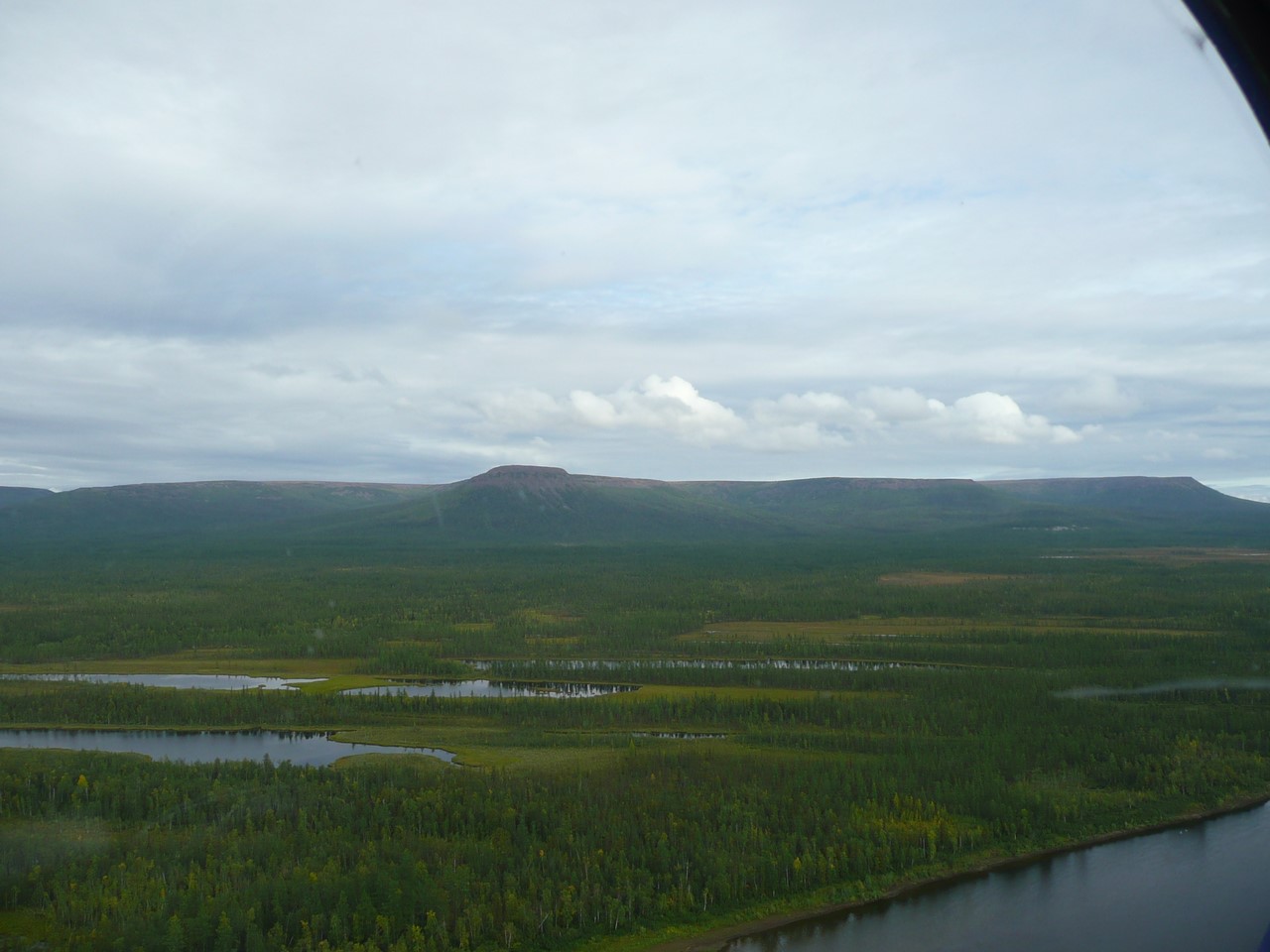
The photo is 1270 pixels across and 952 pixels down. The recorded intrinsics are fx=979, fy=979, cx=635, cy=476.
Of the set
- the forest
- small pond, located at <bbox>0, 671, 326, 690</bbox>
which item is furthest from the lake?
small pond, located at <bbox>0, 671, 326, 690</bbox>

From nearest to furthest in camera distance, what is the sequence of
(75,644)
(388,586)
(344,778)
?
1. (344,778)
2. (75,644)
3. (388,586)

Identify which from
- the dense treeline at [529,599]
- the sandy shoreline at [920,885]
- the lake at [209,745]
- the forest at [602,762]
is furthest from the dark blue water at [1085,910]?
the dense treeline at [529,599]

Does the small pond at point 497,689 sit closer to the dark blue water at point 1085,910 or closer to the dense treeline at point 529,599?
the dense treeline at point 529,599

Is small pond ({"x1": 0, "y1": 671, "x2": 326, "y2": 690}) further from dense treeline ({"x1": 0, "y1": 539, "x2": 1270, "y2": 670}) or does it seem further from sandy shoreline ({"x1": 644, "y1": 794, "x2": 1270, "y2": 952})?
sandy shoreline ({"x1": 644, "y1": 794, "x2": 1270, "y2": 952})

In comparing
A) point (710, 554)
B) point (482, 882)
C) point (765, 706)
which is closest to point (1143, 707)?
point (765, 706)

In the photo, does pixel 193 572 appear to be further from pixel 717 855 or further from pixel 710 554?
pixel 717 855

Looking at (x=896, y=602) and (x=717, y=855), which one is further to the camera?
(x=896, y=602)
